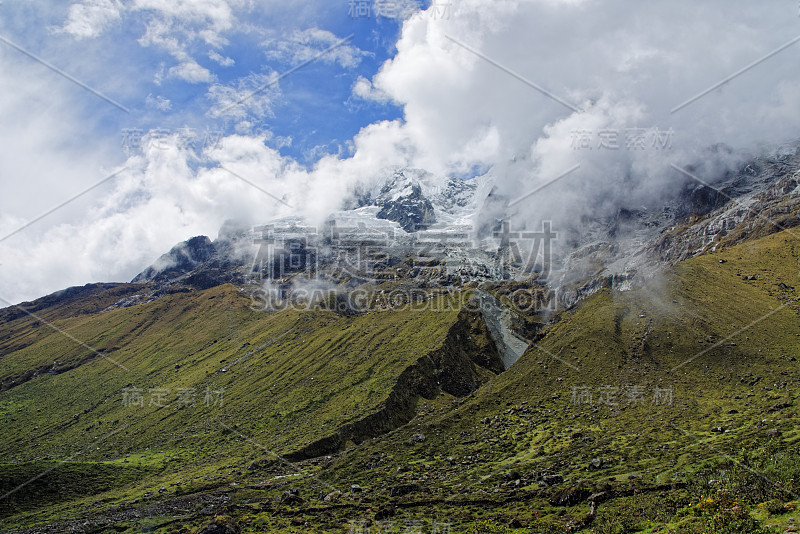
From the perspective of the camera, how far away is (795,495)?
36.5m

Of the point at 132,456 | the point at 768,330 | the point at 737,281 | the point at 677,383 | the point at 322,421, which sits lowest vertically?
the point at 132,456

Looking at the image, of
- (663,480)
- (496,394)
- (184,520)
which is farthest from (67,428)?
(663,480)

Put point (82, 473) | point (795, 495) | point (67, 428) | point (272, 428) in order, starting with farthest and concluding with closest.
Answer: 1. point (67, 428)
2. point (272, 428)
3. point (82, 473)
4. point (795, 495)

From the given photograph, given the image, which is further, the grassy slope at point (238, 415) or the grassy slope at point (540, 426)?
the grassy slope at point (238, 415)

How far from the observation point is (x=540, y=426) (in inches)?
4048

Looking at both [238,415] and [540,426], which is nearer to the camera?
[540,426]

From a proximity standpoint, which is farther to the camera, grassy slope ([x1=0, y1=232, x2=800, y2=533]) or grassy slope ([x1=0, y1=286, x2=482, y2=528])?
grassy slope ([x1=0, y1=286, x2=482, y2=528])

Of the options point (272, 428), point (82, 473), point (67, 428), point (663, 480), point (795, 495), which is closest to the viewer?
point (795, 495)

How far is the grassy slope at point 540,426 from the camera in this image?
54.2m

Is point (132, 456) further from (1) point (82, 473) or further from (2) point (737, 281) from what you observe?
(2) point (737, 281)

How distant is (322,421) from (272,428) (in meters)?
17.6

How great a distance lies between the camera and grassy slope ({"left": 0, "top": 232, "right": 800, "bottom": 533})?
2135 inches

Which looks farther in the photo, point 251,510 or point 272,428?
point 272,428

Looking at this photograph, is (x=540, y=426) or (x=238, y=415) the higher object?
(x=540, y=426)
